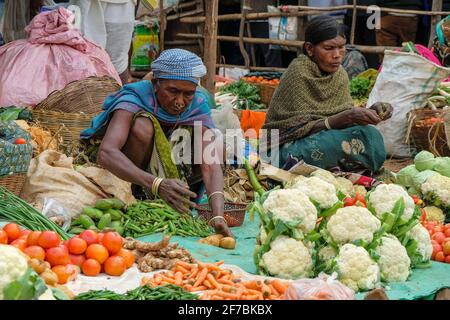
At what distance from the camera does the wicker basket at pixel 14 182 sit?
4773 mm

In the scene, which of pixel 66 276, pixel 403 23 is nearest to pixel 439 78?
pixel 403 23

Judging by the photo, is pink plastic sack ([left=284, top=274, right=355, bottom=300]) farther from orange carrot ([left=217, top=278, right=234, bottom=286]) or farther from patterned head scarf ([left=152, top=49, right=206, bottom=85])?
patterned head scarf ([left=152, top=49, right=206, bottom=85])

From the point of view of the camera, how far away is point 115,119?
5.02m

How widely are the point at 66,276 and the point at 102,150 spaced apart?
4.66 ft

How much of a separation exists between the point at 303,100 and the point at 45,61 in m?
2.31

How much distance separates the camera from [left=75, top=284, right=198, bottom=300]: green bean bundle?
10.7 ft

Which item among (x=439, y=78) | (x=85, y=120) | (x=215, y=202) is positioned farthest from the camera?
(x=439, y=78)

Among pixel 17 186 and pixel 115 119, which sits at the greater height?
pixel 115 119

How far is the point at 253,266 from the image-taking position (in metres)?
4.16

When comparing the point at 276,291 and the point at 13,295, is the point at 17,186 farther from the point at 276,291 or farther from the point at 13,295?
the point at 13,295

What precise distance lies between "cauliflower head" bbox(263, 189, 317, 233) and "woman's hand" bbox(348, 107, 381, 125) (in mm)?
2408

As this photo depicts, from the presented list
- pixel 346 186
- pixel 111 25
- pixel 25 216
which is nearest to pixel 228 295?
pixel 25 216
